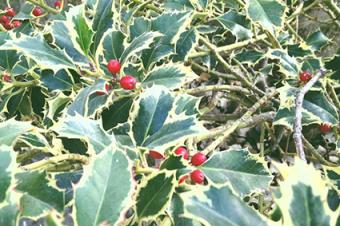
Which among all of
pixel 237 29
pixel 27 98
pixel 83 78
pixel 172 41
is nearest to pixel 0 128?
pixel 83 78

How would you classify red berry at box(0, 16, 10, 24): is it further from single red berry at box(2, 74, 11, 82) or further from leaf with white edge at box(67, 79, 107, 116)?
leaf with white edge at box(67, 79, 107, 116)

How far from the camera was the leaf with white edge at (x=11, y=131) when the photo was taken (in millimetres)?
743

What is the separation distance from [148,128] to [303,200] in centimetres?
38

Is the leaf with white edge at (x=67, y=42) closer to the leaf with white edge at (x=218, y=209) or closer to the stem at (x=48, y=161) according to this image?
the stem at (x=48, y=161)

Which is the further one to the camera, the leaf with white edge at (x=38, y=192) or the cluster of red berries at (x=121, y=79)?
the cluster of red berries at (x=121, y=79)

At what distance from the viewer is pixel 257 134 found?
5.47 ft

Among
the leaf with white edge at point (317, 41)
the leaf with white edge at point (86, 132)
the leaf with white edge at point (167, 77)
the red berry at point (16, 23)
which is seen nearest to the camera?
the leaf with white edge at point (86, 132)

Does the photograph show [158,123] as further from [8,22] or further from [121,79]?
[8,22]

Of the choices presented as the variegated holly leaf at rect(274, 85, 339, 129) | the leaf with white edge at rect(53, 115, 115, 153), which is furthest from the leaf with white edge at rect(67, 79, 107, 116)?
the variegated holly leaf at rect(274, 85, 339, 129)

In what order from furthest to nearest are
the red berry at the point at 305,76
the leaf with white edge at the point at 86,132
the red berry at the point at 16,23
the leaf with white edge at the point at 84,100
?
the red berry at the point at 16,23 → the red berry at the point at 305,76 → the leaf with white edge at the point at 84,100 → the leaf with white edge at the point at 86,132

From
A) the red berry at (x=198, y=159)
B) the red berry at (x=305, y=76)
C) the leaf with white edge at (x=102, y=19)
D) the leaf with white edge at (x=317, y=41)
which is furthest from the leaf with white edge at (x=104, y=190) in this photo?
the leaf with white edge at (x=317, y=41)

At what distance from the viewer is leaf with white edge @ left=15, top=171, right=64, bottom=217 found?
688 millimetres

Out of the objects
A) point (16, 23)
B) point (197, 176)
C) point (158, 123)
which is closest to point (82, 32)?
point (158, 123)

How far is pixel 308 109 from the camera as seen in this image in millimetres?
1062
